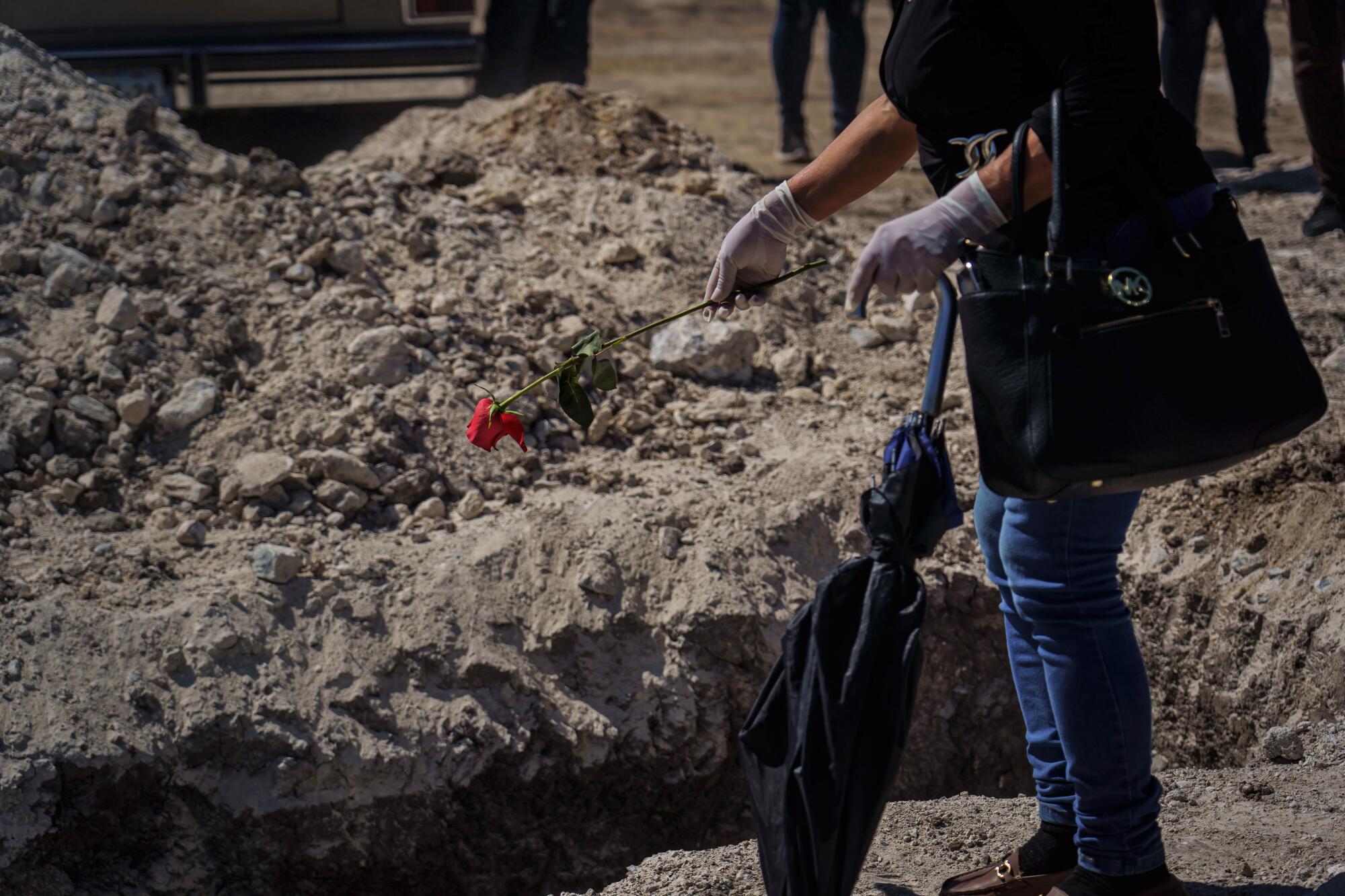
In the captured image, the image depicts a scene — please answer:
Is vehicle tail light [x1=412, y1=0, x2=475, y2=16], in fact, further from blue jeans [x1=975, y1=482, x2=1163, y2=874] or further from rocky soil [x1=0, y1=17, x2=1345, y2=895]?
blue jeans [x1=975, y1=482, x2=1163, y2=874]

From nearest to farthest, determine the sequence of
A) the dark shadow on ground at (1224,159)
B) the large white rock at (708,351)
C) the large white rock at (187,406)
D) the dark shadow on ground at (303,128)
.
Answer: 1. the large white rock at (187,406)
2. the large white rock at (708,351)
3. the dark shadow on ground at (303,128)
4. the dark shadow on ground at (1224,159)

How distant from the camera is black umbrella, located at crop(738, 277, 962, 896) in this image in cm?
140

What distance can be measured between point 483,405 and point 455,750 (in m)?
1.07

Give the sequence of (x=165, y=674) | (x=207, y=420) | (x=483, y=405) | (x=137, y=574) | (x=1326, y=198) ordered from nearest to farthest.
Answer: (x=483, y=405), (x=165, y=674), (x=137, y=574), (x=207, y=420), (x=1326, y=198)

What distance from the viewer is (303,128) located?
5.45 m

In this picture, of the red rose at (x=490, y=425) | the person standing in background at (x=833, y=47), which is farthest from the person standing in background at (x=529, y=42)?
the red rose at (x=490, y=425)

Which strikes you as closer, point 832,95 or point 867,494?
point 867,494

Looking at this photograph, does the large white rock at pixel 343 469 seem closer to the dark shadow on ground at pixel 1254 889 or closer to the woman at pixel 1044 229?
the woman at pixel 1044 229

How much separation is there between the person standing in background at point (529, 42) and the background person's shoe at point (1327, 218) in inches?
131

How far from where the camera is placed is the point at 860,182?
1.73m

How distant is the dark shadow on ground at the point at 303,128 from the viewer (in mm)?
5371

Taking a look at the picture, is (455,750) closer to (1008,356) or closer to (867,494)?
(867,494)

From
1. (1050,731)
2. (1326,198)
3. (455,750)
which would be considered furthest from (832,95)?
(1050,731)

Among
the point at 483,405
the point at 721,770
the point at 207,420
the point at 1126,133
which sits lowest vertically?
the point at 721,770
